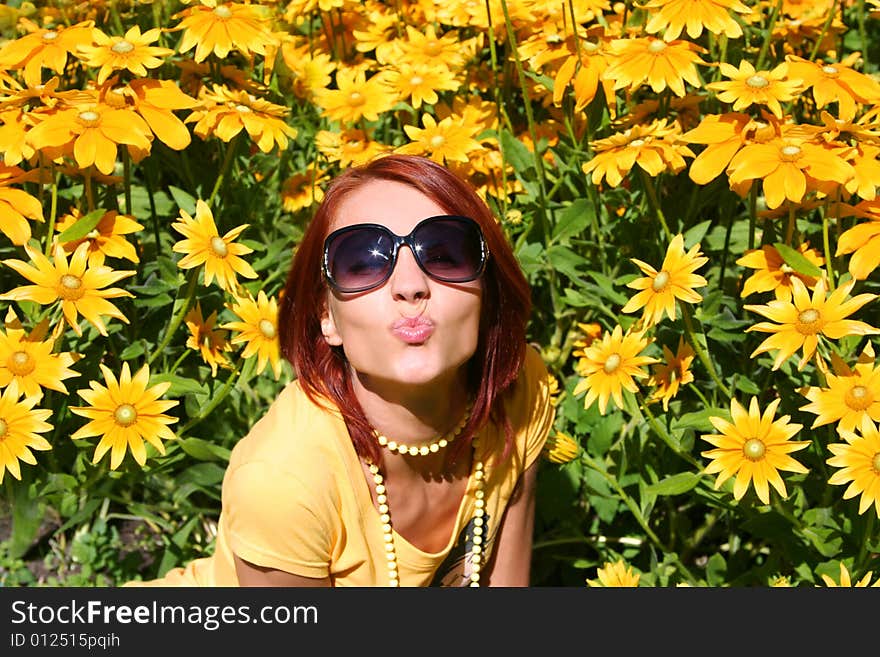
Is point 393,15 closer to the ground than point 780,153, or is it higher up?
higher up

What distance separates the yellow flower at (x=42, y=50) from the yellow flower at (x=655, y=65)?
2.82 ft

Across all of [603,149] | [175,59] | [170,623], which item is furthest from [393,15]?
[170,623]

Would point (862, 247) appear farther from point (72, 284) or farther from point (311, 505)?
point (72, 284)

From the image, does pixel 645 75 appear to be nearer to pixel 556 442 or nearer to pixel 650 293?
pixel 650 293

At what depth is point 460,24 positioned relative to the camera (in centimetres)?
220

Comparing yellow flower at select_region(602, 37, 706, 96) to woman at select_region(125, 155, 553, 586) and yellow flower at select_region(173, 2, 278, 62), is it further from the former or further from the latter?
yellow flower at select_region(173, 2, 278, 62)

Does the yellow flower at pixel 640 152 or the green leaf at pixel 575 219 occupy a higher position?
the green leaf at pixel 575 219

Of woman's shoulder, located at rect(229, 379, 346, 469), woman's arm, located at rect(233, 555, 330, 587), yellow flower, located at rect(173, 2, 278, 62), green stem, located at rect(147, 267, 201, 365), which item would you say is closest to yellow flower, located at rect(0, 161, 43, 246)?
green stem, located at rect(147, 267, 201, 365)

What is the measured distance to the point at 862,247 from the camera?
62.9 inches

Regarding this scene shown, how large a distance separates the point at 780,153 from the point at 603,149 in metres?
0.28

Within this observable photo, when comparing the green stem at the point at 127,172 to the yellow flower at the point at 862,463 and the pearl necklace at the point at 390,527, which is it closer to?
the pearl necklace at the point at 390,527

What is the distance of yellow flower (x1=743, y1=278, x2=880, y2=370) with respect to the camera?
1.54 m

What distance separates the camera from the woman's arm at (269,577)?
1509 mm

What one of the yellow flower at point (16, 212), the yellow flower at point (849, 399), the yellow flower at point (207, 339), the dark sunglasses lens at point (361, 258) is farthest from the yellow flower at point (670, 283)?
the yellow flower at point (16, 212)
